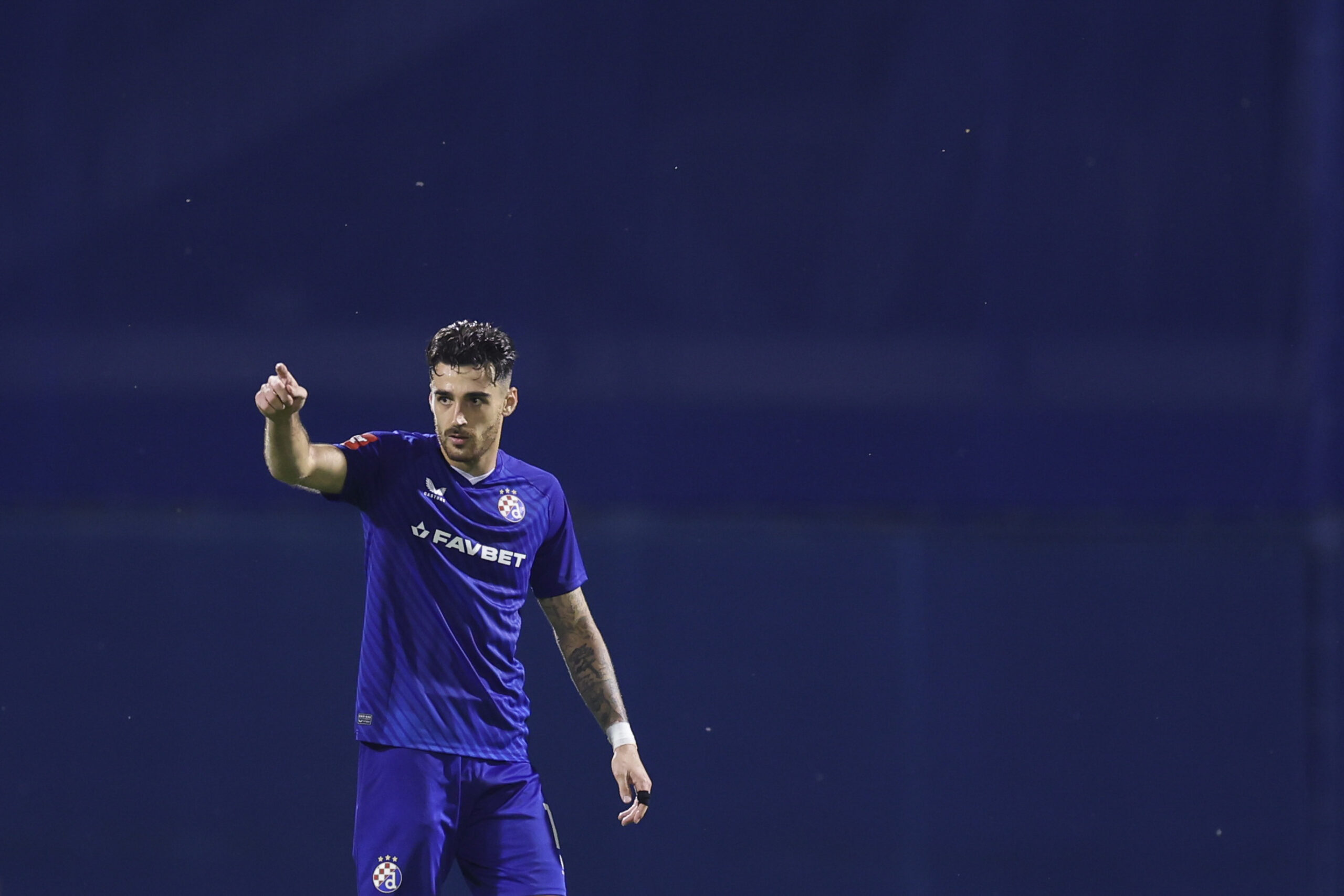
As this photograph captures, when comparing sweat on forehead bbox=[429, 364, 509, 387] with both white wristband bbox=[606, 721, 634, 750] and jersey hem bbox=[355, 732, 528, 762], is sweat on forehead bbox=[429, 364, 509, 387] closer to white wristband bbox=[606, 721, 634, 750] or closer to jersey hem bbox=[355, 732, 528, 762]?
jersey hem bbox=[355, 732, 528, 762]

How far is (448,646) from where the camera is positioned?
4.29 m

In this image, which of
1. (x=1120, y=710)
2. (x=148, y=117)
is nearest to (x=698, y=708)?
(x=1120, y=710)

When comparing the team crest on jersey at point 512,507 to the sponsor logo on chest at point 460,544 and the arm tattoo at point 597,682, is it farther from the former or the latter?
the arm tattoo at point 597,682

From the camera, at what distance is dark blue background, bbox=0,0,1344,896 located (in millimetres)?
6020

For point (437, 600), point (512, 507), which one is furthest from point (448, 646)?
point (512, 507)

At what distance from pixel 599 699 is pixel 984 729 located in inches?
79.7

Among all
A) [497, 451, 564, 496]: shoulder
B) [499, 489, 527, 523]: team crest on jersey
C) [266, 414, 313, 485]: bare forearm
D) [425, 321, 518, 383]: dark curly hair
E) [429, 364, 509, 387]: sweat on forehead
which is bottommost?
[499, 489, 527, 523]: team crest on jersey

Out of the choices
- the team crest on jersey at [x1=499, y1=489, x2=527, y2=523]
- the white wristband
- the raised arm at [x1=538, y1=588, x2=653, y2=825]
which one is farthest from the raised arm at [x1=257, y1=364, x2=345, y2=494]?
the white wristband

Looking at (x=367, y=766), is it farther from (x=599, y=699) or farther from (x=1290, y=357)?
(x=1290, y=357)

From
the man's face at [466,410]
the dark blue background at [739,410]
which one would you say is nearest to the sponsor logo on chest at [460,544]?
the man's face at [466,410]

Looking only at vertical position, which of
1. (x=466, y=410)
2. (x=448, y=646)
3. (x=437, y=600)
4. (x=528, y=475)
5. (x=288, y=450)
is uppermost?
(x=466, y=410)

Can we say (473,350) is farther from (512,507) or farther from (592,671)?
(592,671)

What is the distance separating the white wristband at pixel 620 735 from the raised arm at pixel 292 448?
45.0 inches

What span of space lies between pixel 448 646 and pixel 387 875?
2.14 ft
